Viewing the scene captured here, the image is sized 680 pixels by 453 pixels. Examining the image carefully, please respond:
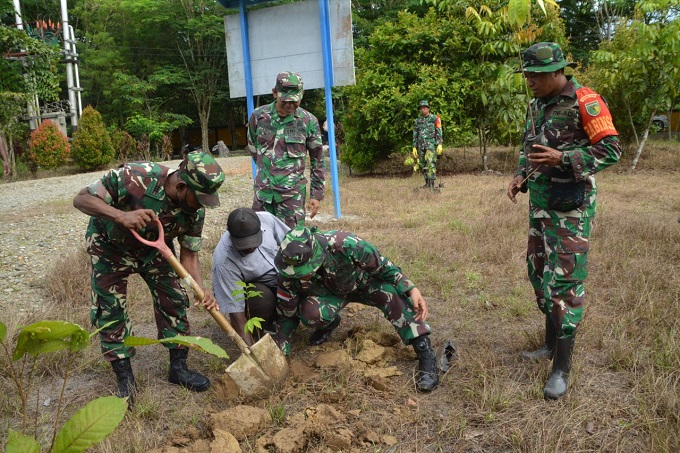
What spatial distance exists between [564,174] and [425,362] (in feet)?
4.00

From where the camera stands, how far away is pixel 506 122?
11703 millimetres

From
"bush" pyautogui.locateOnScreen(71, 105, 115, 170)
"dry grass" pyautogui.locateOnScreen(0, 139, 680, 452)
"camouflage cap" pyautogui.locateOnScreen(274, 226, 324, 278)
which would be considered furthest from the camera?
"bush" pyautogui.locateOnScreen(71, 105, 115, 170)

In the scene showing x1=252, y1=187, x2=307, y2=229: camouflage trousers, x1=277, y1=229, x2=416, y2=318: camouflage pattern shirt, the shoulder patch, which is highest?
the shoulder patch

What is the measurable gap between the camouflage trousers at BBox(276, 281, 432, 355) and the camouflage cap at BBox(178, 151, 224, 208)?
3.14 ft

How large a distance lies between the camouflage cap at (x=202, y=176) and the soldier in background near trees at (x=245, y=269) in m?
0.53

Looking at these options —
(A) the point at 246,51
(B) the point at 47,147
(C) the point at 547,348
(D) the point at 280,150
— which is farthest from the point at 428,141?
(B) the point at 47,147

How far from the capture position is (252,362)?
2811 millimetres

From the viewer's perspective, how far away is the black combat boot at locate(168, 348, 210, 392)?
9.94 feet

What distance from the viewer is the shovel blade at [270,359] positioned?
2.86m

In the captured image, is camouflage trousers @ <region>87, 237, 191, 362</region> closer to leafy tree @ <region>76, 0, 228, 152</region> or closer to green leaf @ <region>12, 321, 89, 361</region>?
green leaf @ <region>12, 321, 89, 361</region>

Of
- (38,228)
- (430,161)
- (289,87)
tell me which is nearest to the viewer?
(289,87)

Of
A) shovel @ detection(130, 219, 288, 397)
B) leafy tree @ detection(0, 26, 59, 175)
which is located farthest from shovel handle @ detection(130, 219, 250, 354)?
leafy tree @ detection(0, 26, 59, 175)

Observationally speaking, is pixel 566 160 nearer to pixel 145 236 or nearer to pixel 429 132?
pixel 145 236

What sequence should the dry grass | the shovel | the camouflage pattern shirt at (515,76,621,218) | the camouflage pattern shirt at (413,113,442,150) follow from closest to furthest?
the dry grass < the camouflage pattern shirt at (515,76,621,218) < the shovel < the camouflage pattern shirt at (413,113,442,150)
